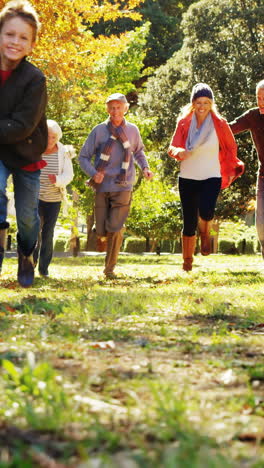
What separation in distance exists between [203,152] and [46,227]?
6.78 ft

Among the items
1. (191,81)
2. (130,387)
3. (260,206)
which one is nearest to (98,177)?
(260,206)

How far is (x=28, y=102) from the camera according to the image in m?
5.51

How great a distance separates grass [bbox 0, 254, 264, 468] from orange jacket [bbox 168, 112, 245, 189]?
426cm

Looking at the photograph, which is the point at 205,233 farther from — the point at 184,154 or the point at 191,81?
the point at 191,81

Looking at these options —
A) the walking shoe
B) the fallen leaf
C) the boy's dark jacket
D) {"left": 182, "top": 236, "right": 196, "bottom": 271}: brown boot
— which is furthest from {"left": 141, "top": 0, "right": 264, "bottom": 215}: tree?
the fallen leaf

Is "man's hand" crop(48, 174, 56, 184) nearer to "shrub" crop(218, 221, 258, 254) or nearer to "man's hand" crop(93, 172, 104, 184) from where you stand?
"man's hand" crop(93, 172, 104, 184)

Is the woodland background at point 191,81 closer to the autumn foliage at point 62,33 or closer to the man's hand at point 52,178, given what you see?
the autumn foliage at point 62,33

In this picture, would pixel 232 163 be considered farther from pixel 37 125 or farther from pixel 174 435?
pixel 174 435

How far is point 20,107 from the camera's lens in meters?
5.51

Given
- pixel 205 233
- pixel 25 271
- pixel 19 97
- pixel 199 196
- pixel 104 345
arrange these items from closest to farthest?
pixel 104 345, pixel 19 97, pixel 25 271, pixel 199 196, pixel 205 233

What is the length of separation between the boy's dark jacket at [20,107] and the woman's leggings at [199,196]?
11.9 feet

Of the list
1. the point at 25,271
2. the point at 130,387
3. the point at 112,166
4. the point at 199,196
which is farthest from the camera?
the point at 199,196

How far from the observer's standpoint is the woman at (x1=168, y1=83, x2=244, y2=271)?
29.3 feet

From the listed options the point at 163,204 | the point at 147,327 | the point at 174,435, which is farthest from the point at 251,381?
the point at 163,204
